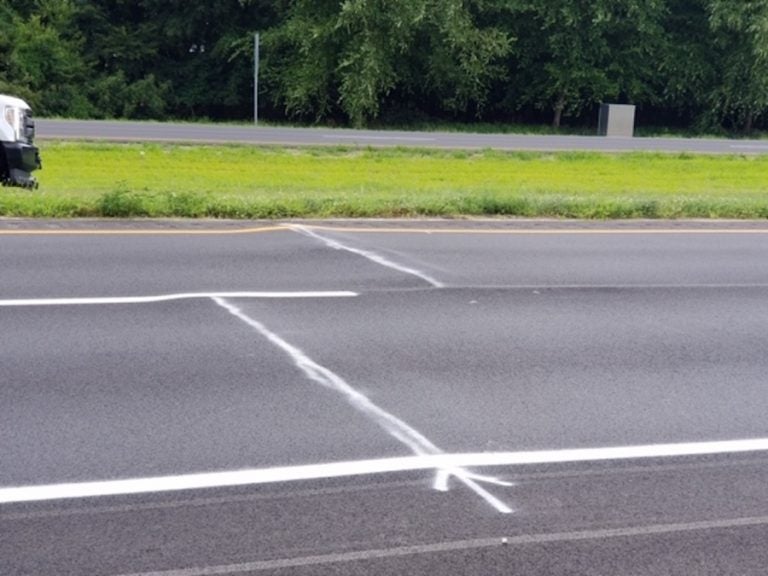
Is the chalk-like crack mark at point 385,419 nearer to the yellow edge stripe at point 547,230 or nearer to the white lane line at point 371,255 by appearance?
the white lane line at point 371,255

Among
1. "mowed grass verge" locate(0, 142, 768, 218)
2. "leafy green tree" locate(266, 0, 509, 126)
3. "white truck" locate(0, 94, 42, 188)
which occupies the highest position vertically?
"leafy green tree" locate(266, 0, 509, 126)

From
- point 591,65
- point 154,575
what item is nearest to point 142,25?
point 591,65

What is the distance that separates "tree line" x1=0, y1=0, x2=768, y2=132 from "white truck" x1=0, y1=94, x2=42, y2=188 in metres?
28.1

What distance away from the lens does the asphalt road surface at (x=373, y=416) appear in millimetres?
4910

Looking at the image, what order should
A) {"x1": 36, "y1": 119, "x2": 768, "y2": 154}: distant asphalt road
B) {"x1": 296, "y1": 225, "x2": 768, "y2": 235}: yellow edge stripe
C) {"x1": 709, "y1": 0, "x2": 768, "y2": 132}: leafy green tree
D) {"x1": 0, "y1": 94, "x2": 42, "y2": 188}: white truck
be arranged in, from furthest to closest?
{"x1": 709, "y1": 0, "x2": 768, "y2": 132}: leafy green tree → {"x1": 36, "y1": 119, "x2": 768, "y2": 154}: distant asphalt road → {"x1": 0, "y1": 94, "x2": 42, "y2": 188}: white truck → {"x1": 296, "y1": 225, "x2": 768, "y2": 235}: yellow edge stripe

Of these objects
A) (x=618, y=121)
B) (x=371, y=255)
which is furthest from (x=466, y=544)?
(x=618, y=121)

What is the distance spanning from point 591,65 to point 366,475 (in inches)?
1679

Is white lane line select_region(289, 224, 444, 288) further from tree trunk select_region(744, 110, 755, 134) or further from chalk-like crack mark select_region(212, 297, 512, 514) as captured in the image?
tree trunk select_region(744, 110, 755, 134)

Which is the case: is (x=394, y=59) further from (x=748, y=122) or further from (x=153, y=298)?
(x=153, y=298)

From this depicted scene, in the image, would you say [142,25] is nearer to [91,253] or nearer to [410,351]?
[91,253]

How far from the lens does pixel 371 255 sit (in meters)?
11.9

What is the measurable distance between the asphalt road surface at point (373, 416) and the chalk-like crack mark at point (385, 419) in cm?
2

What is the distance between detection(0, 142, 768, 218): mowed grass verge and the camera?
14.3 metres

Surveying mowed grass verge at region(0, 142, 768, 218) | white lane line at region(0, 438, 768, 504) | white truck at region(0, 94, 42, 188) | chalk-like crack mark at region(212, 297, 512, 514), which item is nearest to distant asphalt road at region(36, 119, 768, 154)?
mowed grass verge at region(0, 142, 768, 218)
